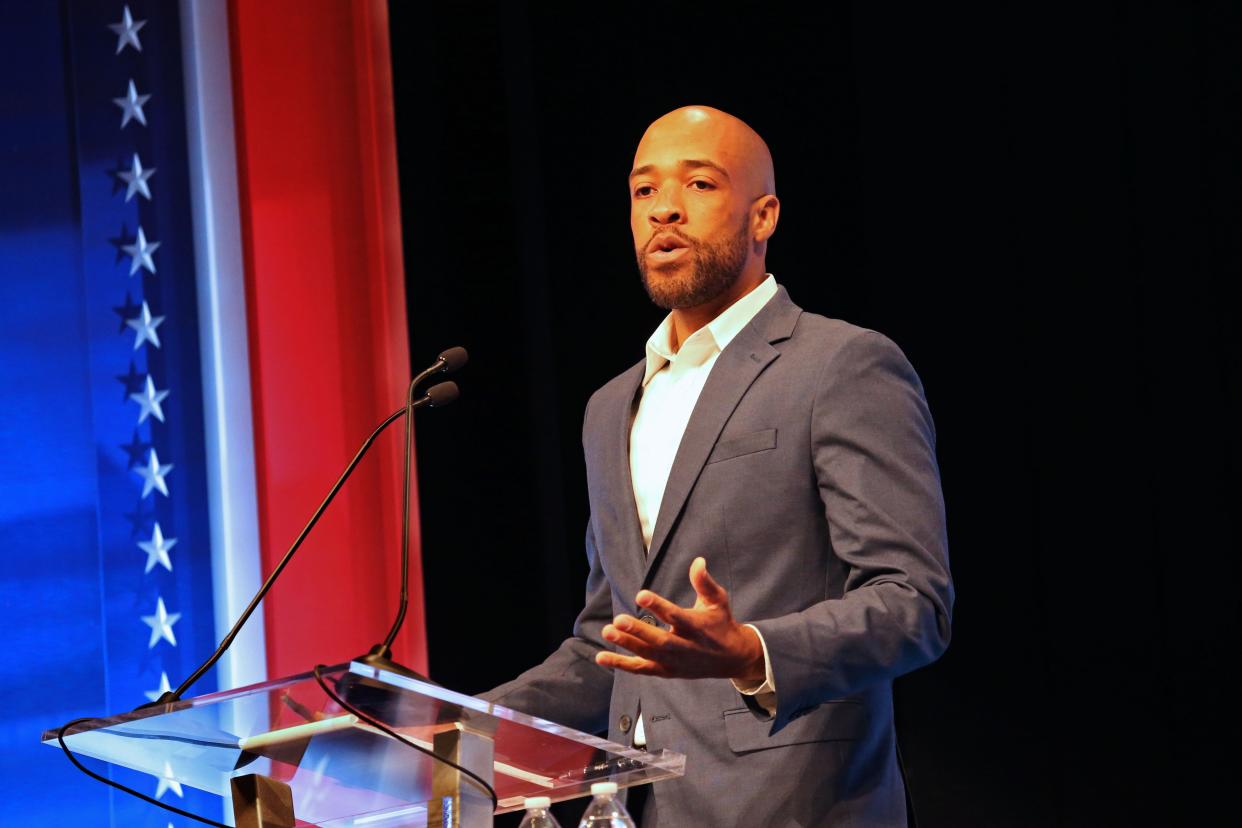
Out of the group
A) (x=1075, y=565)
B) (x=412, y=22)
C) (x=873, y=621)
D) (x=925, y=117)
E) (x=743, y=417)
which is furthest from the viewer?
(x=412, y=22)

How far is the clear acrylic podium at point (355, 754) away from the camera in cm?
140

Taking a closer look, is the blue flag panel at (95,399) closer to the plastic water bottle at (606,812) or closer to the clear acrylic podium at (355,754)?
the clear acrylic podium at (355,754)

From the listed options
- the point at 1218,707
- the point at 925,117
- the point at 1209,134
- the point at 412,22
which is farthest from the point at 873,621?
the point at 412,22

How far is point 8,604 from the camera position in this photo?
339 centimetres

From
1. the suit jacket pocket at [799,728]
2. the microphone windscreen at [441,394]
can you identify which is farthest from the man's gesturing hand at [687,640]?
the microphone windscreen at [441,394]

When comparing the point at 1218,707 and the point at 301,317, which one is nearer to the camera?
the point at 1218,707

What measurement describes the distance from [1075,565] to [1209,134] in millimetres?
945

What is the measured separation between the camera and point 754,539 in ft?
6.32

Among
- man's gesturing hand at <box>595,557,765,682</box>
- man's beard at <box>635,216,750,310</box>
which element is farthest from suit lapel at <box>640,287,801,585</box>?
man's gesturing hand at <box>595,557,765,682</box>

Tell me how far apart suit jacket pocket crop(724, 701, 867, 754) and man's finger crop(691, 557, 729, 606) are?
0.40 m

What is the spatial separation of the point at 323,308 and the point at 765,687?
2624 millimetres

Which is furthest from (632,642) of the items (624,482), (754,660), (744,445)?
(624,482)

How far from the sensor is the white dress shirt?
2117 mm

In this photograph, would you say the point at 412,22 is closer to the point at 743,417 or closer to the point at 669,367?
the point at 669,367
